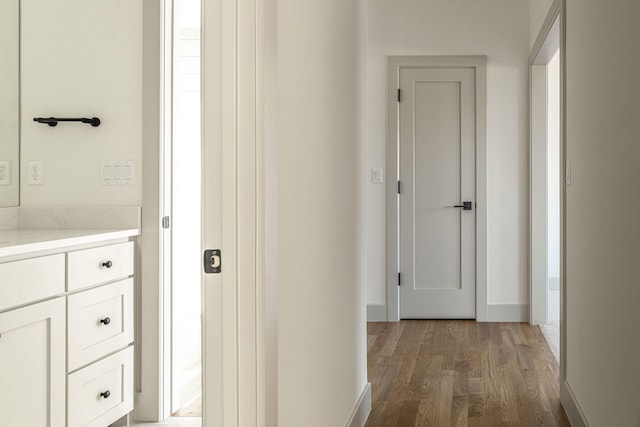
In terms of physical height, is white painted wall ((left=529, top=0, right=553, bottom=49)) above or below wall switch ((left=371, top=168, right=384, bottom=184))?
above

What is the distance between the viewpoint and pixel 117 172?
2.89 meters

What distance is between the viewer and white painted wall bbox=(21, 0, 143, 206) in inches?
114

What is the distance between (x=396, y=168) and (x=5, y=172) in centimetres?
351

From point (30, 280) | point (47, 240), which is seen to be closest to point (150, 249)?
point (47, 240)

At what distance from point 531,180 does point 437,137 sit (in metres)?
0.84

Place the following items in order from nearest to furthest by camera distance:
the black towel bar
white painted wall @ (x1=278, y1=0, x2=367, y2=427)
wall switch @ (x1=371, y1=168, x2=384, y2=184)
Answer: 1. white painted wall @ (x1=278, y1=0, x2=367, y2=427)
2. the black towel bar
3. wall switch @ (x1=371, y1=168, x2=384, y2=184)

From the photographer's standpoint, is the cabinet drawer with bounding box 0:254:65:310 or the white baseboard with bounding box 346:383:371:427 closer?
the cabinet drawer with bounding box 0:254:65:310

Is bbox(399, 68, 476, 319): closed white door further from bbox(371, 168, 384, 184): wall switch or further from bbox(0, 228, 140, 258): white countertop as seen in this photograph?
bbox(0, 228, 140, 258): white countertop

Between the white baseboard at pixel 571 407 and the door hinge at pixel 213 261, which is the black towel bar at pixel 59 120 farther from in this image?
the white baseboard at pixel 571 407

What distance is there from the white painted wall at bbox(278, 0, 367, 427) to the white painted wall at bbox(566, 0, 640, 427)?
94cm

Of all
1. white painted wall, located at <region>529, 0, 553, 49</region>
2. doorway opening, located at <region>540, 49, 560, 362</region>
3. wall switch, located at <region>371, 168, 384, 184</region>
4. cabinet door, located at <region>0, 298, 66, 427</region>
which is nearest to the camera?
cabinet door, located at <region>0, 298, 66, 427</region>

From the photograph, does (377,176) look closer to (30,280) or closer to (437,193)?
(437,193)

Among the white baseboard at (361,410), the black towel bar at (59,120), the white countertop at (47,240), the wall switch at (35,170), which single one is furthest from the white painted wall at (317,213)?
the wall switch at (35,170)

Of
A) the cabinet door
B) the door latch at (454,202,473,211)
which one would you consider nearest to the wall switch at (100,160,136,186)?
the cabinet door
